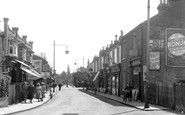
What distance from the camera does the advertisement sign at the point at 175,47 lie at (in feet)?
74.6

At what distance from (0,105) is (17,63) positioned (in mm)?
10282

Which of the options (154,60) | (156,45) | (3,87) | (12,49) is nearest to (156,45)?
(156,45)

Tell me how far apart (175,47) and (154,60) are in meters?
3.12

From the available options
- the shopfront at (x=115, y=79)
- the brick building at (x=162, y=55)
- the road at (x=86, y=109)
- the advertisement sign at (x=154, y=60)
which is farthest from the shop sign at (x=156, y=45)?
the shopfront at (x=115, y=79)

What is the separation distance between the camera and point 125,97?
92.5ft

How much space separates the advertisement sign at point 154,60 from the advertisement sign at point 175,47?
2.29 metres

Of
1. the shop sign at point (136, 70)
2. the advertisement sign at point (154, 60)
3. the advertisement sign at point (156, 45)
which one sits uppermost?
the advertisement sign at point (156, 45)

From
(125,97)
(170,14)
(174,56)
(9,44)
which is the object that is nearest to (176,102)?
(174,56)

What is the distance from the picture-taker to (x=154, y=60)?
26219mm

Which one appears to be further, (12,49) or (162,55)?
(12,49)

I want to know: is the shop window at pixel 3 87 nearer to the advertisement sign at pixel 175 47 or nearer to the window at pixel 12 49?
the advertisement sign at pixel 175 47

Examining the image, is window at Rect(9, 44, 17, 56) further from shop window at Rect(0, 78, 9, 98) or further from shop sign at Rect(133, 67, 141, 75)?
shop sign at Rect(133, 67, 141, 75)

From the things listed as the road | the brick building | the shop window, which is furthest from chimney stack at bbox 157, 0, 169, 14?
the shop window

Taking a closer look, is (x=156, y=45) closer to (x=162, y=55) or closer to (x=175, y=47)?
(x=175, y=47)
